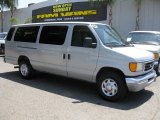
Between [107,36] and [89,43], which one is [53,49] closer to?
[89,43]

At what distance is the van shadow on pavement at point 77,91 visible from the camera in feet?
21.9

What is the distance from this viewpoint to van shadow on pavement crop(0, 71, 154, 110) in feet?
21.9

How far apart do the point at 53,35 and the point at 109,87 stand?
264 cm

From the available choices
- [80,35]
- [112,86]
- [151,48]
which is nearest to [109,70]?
[112,86]

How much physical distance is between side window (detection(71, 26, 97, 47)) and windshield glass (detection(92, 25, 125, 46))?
24cm

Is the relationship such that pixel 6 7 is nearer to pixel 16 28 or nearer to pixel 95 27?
pixel 16 28

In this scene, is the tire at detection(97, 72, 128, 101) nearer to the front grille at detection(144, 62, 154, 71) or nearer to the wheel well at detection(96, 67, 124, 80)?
the wheel well at detection(96, 67, 124, 80)

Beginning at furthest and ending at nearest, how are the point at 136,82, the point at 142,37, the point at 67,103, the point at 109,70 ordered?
the point at 142,37
the point at 109,70
the point at 67,103
the point at 136,82

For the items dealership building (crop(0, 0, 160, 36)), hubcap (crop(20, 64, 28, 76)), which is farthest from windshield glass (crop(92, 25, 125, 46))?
dealership building (crop(0, 0, 160, 36))

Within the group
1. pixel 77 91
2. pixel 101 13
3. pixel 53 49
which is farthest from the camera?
pixel 101 13

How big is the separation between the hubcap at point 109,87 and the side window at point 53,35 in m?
1.90

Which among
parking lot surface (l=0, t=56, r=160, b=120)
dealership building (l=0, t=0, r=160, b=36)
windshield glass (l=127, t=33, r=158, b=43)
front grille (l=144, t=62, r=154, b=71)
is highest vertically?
dealership building (l=0, t=0, r=160, b=36)

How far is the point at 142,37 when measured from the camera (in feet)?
36.6

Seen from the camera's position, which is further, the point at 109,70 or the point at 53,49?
the point at 53,49
